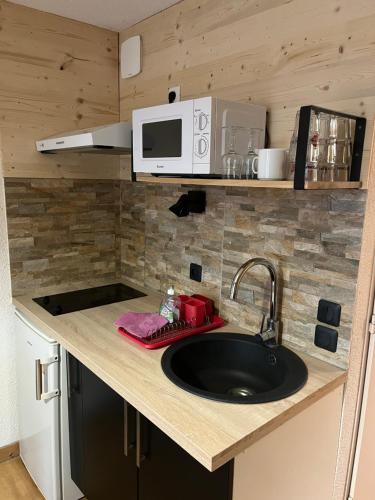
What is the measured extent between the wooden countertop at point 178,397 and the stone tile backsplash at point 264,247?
6.0 inches

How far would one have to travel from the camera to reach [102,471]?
162 centimetres

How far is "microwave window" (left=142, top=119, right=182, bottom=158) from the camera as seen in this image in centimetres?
145

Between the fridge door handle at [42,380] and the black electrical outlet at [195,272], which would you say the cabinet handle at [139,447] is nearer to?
the fridge door handle at [42,380]

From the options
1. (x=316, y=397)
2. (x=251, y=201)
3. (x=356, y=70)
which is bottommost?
(x=316, y=397)

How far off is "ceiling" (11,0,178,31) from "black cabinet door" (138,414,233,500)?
5.75ft

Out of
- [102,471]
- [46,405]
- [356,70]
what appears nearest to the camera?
[356,70]

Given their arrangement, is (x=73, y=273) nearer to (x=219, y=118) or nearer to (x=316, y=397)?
(x=219, y=118)

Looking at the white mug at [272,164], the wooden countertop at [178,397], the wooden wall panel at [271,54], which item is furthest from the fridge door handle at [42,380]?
the wooden wall panel at [271,54]

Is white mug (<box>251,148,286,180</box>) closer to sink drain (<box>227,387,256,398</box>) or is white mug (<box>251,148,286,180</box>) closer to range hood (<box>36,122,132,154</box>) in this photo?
range hood (<box>36,122,132,154</box>)

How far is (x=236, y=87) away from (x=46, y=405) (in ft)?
5.21

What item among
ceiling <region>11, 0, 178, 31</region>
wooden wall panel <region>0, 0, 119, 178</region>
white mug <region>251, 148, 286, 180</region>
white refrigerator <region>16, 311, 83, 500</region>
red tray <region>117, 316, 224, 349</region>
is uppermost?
ceiling <region>11, 0, 178, 31</region>

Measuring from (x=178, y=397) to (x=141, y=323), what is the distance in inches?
18.9

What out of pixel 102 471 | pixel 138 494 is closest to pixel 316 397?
pixel 138 494

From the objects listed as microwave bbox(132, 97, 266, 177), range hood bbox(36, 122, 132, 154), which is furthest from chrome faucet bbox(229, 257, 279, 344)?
range hood bbox(36, 122, 132, 154)
